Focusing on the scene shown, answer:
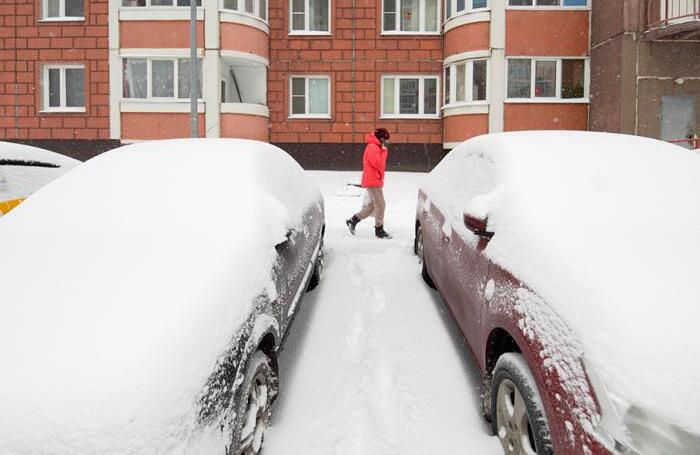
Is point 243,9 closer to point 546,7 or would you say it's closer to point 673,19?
point 546,7

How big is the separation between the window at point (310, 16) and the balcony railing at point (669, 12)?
9154 millimetres

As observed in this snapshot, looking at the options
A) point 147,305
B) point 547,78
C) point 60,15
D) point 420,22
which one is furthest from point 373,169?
point 60,15

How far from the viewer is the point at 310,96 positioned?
1769cm

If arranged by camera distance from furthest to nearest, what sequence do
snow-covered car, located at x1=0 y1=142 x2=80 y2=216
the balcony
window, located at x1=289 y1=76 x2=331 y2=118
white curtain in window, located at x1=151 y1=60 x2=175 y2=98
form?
1. window, located at x1=289 y1=76 x2=331 y2=118
2. white curtain in window, located at x1=151 y1=60 x2=175 y2=98
3. the balcony
4. snow-covered car, located at x1=0 y1=142 x2=80 y2=216

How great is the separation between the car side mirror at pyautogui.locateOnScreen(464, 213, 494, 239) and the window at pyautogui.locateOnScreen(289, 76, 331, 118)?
1498 cm

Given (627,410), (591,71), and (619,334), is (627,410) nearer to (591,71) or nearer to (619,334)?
(619,334)

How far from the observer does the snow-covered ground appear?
285cm

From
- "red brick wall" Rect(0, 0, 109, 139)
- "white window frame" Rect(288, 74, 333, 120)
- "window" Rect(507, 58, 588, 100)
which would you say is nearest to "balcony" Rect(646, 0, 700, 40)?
"window" Rect(507, 58, 588, 100)

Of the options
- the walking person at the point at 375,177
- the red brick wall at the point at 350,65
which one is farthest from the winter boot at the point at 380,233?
the red brick wall at the point at 350,65

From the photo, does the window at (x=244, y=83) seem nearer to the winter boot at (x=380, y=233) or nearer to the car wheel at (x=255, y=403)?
the winter boot at (x=380, y=233)

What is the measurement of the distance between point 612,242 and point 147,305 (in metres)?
2.01

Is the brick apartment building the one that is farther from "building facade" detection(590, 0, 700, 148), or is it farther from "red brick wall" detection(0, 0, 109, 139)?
"building facade" detection(590, 0, 700, 148)

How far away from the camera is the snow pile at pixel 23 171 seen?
4.82 meters

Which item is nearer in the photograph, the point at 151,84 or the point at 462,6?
the point at 462,6
